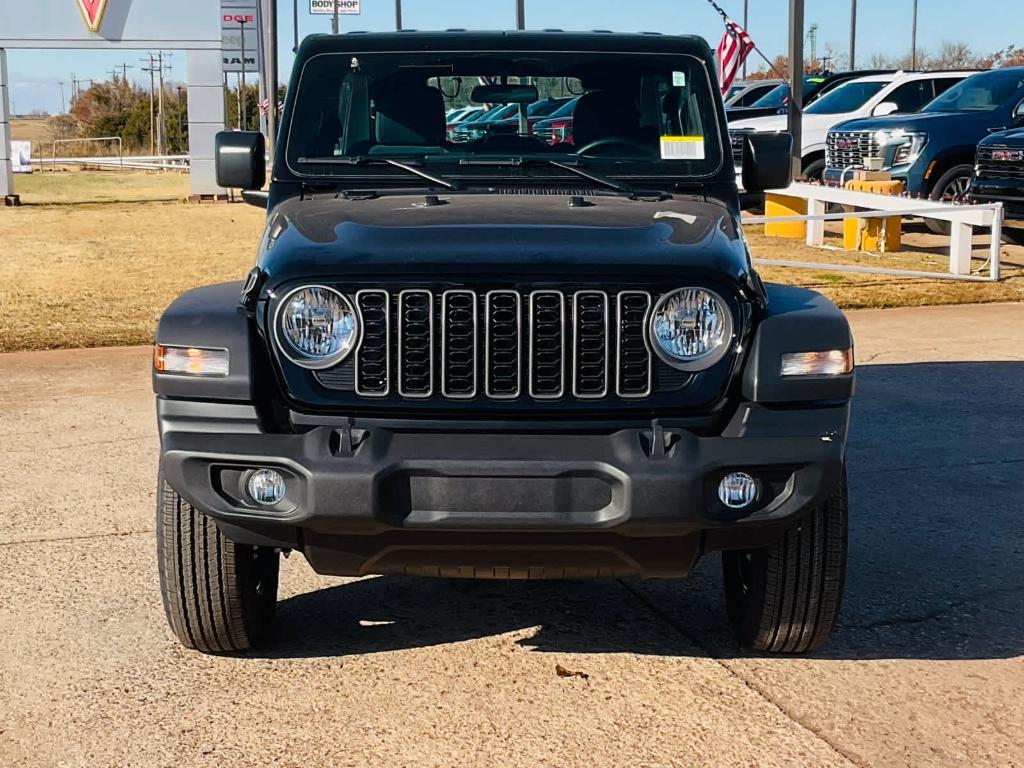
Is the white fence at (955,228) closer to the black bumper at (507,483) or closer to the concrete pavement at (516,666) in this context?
the concrete pavement at (516,666)

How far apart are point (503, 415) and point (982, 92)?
16.0 metres

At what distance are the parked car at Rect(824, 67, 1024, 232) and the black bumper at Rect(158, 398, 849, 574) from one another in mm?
13890

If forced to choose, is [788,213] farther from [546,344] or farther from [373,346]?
[373,346]

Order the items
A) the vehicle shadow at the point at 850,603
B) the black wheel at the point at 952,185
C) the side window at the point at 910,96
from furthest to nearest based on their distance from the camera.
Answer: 1. the side window at the point at 910,96
2. the black wheel at the point at 952,185
3. the vehicle shadow at the point at 850,603

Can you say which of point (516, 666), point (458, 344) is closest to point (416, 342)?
point (458, 344)

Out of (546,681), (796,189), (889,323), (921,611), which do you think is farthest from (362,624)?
(796,189)

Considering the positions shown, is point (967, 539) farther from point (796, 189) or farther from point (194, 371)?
point (796, 189)

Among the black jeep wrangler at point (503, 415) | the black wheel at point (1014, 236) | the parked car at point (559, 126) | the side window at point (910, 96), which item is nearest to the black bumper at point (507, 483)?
the black jeep wrangler at point (503, 415)

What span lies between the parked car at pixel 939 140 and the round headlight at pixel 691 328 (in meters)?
13.8

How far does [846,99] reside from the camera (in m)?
21.8

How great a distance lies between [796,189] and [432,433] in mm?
13301

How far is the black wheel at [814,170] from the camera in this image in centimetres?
2100

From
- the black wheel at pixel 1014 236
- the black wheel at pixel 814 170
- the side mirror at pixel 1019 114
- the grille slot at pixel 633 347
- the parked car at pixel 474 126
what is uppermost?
the side mirror at pixel 1019 114

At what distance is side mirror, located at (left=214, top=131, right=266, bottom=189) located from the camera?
5184mm
